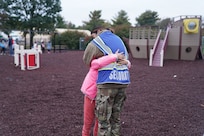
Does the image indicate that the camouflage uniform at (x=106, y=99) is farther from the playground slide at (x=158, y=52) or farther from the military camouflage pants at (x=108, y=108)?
the playground slide at (x=158, y=52)

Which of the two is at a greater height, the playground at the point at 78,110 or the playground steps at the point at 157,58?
the playground steps at the point at 157,58

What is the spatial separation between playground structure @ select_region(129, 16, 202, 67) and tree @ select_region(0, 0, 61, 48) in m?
21.1

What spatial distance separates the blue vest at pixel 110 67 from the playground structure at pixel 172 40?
13292 mm

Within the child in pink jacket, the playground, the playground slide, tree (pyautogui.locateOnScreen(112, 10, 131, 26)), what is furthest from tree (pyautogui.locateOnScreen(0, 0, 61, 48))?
the child in pink jacket

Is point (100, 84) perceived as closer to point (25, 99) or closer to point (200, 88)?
point (25, 99)

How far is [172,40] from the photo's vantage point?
1853 centimetres

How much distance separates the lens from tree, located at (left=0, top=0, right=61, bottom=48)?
122 ft

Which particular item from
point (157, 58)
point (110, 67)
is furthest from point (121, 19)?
point (110, 67)

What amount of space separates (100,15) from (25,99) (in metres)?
55.1

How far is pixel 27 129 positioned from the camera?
430 centimetres

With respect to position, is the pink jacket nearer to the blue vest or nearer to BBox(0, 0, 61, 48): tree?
the blue vest

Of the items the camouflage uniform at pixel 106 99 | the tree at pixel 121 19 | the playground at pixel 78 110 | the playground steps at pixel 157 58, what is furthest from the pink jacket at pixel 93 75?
the tree at pixel 121 19

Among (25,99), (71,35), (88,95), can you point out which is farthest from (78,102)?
(71,35)

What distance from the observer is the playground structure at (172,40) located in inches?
685
